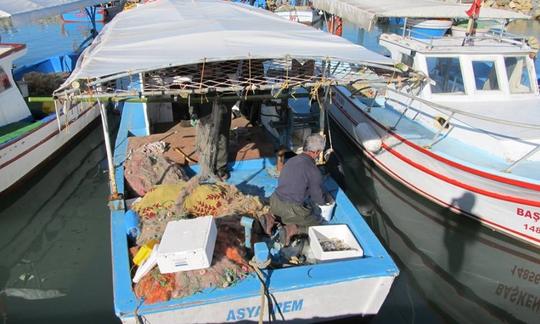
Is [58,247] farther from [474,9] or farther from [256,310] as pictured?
[474,9]

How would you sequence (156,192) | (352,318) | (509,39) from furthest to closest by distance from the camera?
(509,39) < (156,192) < (352,318)

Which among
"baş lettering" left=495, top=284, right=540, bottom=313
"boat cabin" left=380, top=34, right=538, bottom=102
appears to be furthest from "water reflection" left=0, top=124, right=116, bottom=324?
"boat cabin" left=380, top=34, right=538, bottom=102

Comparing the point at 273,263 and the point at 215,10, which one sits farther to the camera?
the point at 215,10

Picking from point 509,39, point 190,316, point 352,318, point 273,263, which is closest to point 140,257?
point 190,316

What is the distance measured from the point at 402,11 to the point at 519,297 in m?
6.67

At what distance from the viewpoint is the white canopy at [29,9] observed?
29.3 ft

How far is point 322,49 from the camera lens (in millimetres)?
5098

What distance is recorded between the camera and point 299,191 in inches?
187

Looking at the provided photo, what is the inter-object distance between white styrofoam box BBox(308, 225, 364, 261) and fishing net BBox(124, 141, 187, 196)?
7.96 ft

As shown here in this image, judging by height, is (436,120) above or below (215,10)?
below

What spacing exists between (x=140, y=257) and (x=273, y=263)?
4.95 feet

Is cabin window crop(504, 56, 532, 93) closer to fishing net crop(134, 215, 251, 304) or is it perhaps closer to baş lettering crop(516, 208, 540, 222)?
baş lettering crop(516, 208, 540, 222)

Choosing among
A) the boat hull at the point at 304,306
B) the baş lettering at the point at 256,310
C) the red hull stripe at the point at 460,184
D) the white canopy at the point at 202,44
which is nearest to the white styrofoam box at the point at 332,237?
the boat hull at the point at 304,306

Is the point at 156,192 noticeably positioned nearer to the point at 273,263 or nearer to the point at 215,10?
the point at 273,263
